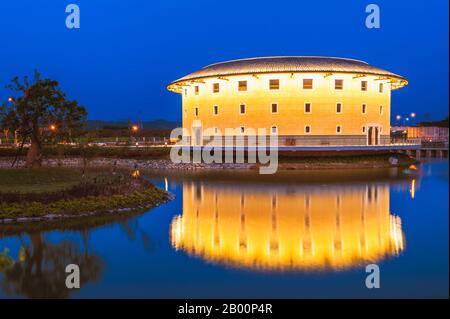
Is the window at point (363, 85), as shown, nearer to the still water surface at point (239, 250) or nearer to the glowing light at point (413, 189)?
the glowing light at point (413, 189)

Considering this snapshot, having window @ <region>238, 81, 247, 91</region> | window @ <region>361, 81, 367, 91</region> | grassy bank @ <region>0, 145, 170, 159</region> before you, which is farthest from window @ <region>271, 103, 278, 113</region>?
grassy bank @ <region>0, 145, 170, 159</region>

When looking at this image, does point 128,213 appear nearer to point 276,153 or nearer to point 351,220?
point 351,220

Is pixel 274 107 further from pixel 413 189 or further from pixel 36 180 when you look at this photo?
pixel 36 180

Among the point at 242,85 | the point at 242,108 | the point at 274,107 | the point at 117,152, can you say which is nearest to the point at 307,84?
the point at 274,107

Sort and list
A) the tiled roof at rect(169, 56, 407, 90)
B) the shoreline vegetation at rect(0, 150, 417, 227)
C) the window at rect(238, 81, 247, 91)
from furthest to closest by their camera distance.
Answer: the window at rect(238, 81, 247, 91) → the tiled roof at rect(169, 56, 407, 90) → the shoreline vegetation at rect(0, 150, 417, 227)

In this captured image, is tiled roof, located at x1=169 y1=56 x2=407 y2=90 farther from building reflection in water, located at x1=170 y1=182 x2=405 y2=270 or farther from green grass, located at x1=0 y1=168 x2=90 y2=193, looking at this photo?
green grass, located at x1=0 y1=168 x2=90 y2=193

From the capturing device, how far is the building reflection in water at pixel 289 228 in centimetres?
1010

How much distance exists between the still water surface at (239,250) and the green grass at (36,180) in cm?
329

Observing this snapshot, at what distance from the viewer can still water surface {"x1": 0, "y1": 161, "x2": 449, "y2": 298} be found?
27.7ft

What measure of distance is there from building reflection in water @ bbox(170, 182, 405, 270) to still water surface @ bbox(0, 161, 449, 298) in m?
0.03

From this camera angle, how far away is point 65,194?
15.5m

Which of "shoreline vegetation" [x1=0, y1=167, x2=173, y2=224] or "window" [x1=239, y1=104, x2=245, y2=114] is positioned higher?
"window" [x1=239, y1=104, x2=245, y2=114]

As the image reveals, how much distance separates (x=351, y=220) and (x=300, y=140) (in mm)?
23275

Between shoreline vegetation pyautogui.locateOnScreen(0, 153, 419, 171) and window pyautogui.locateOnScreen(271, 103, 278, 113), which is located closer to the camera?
shoreline vegetation pyautogui.locateOnScreen(0, 153, 419, 171)
